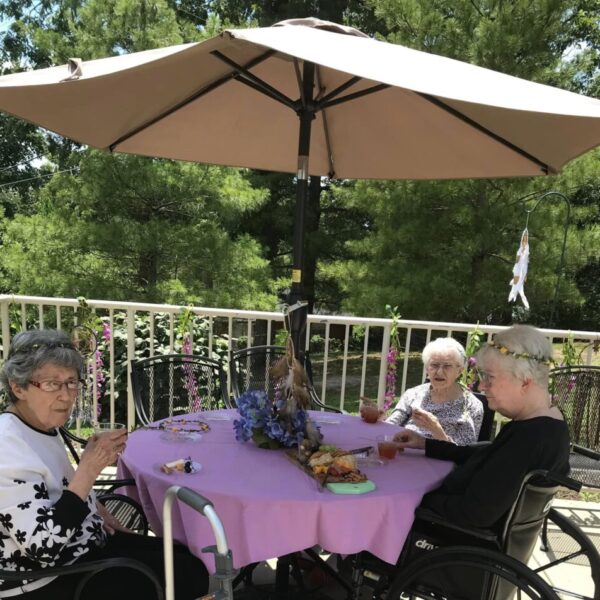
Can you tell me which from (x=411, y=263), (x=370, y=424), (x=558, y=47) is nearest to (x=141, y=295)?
(x=411, y=263)

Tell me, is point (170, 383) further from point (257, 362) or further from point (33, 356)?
point (33, 356)

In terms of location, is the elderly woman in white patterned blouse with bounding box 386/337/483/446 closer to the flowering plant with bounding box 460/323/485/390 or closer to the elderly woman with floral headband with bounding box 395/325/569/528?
the elderly woman with floral headband with bounding box 395/325/569/528

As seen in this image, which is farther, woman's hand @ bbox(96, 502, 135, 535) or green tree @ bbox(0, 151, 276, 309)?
green tree @ bbox(0, 151, 276, 309)

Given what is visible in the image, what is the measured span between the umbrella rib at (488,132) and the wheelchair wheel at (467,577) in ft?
5.70

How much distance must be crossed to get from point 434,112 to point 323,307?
27.5ft

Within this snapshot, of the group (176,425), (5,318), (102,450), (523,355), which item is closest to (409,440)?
(523,355)

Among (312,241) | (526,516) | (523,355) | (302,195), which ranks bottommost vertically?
(526,516)

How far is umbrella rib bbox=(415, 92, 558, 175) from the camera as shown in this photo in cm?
232

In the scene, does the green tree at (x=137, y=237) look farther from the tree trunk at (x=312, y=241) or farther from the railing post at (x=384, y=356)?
the tree trunk at (x=312, y=241)

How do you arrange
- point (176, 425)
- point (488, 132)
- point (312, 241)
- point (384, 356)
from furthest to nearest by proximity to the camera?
point (312, 241) < point (384, 356) < point (488, 132) < point (176, 425)

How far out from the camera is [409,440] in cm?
204

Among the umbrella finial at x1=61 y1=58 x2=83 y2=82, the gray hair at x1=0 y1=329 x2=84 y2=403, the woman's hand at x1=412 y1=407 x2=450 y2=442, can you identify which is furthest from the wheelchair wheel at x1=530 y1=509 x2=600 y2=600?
the umbrella finial at x1=61 y1=58 x2=83 y2=82

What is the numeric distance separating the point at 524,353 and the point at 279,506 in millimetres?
929

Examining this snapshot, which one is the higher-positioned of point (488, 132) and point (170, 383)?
point (488, 132)
